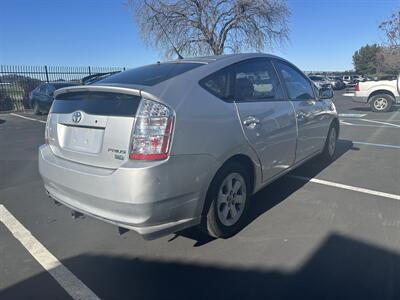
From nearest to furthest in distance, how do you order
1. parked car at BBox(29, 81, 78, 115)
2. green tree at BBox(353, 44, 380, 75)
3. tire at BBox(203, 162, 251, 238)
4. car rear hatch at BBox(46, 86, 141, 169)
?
car rear hatch at BBox(46, 86, 141, 169) < tire at BBox(203, 162, 251, 238) < parked car at BBox(29, 81, 78, 115) < green tree at BBox(353, 44, 380, 75)

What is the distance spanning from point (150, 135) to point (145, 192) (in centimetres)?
43

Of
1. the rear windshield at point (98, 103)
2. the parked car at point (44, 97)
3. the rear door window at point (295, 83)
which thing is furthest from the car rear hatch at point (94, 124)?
the parked car at point (44, 97)

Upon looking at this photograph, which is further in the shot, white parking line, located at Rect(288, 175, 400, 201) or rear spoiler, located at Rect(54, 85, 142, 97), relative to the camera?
white parking line, located at Rect(288, 175, 400, 201)

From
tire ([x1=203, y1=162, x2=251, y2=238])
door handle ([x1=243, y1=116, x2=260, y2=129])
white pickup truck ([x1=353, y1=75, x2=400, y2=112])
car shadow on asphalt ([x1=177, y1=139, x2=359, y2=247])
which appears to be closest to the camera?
tire ([x1=203, y1=162, x2=251, y2=238])

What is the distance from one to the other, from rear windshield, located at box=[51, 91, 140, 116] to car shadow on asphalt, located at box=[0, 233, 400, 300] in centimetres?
132

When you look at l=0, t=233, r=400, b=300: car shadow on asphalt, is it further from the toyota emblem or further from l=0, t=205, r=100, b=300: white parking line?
the toyota emblem

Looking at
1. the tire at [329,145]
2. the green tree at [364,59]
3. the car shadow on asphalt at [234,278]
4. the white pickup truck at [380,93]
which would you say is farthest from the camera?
the green tree at [364,59]

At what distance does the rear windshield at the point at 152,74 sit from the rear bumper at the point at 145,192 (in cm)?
77

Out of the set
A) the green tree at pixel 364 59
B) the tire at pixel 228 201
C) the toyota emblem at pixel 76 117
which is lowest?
the tire at pixel 228 201

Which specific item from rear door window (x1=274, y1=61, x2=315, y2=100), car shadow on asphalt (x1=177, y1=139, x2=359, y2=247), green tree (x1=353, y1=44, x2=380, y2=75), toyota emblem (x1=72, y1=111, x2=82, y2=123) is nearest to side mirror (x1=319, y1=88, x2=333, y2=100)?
rear door window (x1=274, y1=61, x2=315, y2=100)

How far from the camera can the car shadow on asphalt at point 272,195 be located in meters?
3.44

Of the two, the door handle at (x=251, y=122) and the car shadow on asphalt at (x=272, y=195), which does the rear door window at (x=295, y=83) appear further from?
the car shadow on asphalt at (x=272, y=195)

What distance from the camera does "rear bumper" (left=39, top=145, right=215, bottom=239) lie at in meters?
2.54

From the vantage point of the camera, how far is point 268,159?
3.71m
